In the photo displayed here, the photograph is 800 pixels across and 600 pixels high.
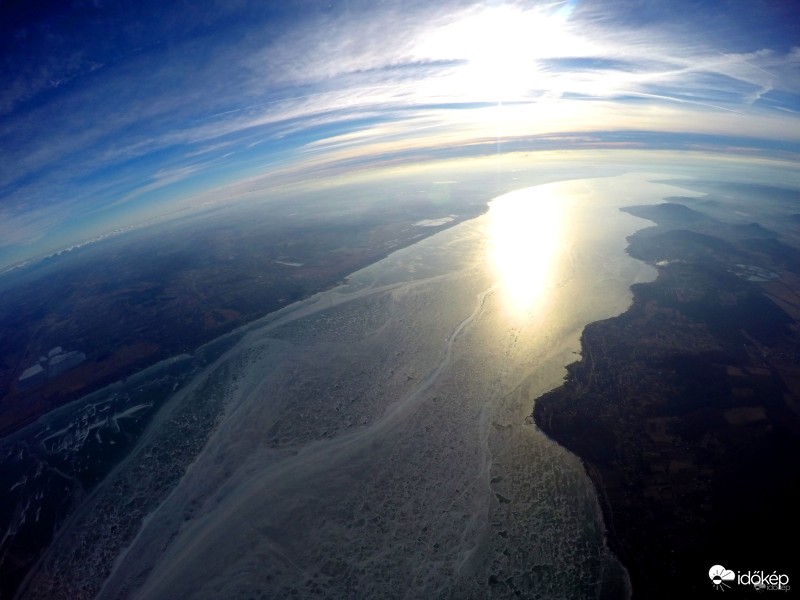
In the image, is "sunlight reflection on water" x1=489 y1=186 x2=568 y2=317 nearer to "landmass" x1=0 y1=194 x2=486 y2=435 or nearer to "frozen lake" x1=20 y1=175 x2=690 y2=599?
"frozen lake" x1=20 y1=175 x2=690 y2=599

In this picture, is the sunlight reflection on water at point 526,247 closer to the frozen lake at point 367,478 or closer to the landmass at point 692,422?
the frozen lake at point 367,478

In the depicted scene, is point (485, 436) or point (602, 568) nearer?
point (602, 568)

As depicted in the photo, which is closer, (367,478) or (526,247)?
(367,478)

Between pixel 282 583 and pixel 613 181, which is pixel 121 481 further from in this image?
pixel 613 181

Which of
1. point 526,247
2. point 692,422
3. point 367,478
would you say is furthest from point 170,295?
point 692,422

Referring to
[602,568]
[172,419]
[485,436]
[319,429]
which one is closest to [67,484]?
[172,419]

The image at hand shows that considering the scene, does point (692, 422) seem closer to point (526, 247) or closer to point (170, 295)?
point (526, 247)
